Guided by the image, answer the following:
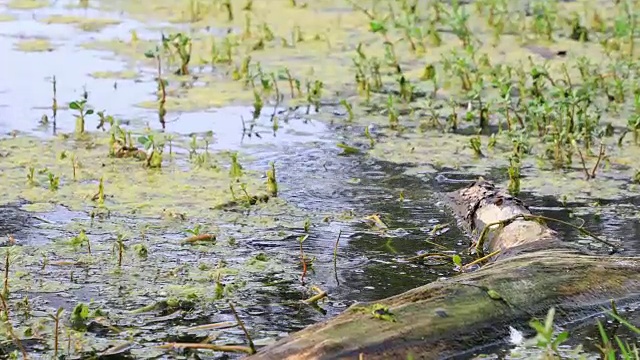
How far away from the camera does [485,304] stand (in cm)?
365

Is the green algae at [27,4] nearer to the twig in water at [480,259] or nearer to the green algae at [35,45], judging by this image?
the green algae at [35,45]

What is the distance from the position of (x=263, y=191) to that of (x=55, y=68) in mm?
2948

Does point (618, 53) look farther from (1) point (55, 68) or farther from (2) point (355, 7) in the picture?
(1) point (55, 68)

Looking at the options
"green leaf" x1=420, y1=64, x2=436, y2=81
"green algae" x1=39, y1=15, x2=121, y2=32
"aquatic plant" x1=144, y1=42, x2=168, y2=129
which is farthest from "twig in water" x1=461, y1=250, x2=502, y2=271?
"green algae" x1=39, y1=15, x2=121, y2=32

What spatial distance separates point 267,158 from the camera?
6.01 meters

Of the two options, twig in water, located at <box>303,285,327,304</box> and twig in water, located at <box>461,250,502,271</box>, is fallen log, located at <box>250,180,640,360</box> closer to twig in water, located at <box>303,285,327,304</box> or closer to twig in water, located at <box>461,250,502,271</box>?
twig in water, located at <box>461,250,502,271</box>

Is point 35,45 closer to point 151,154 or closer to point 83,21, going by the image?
point 83,21

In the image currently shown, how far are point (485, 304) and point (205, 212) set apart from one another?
177 centimetres

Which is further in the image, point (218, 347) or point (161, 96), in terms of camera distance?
point (161, 96)

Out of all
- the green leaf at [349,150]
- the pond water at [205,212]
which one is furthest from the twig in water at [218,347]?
the green leaf at [349,150]

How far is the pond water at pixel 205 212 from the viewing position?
13.0 ft

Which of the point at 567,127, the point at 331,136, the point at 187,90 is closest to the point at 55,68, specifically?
the point at 187,90

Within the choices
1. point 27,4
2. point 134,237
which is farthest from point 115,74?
point 134,237

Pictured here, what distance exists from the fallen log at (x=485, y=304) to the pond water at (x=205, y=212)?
0.38m
